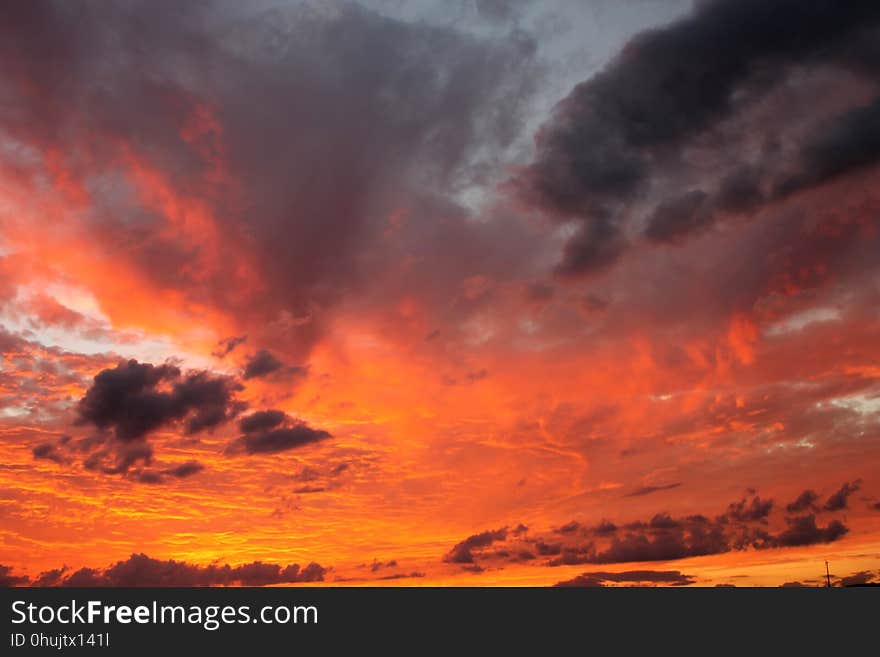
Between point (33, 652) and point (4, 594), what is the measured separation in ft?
63.8

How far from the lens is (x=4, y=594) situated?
19475 cm

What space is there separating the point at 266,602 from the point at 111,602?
3813 cm

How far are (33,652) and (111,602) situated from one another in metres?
20.3

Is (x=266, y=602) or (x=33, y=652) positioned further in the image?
(x=266, y=602)

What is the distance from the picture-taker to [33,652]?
606 ft

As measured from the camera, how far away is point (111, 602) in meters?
190

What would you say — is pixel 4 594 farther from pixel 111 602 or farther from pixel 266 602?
pixel 266 602

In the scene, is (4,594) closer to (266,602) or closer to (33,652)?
(33,652)

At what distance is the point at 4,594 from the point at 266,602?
6699cm

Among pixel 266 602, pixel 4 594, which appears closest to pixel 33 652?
pixel 4 594

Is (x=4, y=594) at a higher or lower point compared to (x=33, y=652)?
higher

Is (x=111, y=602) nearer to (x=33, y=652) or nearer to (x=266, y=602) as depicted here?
(x=33, y=652)

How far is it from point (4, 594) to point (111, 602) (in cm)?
2976

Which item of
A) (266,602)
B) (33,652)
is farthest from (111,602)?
(266,602)
